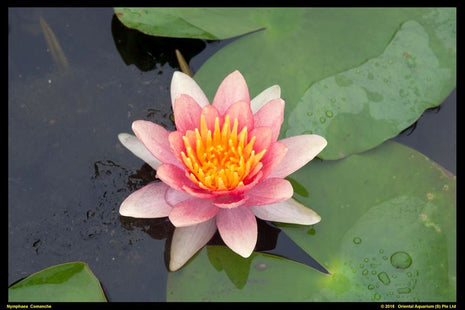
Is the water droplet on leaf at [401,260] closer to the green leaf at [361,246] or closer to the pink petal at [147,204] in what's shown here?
the green leaf at [361,246]

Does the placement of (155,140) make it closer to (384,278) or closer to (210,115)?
(210,115)

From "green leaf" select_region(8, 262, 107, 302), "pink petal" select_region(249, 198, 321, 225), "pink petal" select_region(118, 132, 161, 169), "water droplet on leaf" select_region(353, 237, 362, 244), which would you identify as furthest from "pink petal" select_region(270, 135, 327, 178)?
"green leaf" select_region(8, 262, 107, 302)

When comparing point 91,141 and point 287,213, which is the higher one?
point 91,141

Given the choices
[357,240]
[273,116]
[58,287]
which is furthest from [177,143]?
[357,240]

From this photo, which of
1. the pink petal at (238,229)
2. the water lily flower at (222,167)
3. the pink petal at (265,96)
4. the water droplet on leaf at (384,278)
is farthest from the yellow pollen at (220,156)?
the water droplet on leaf at (384,278)

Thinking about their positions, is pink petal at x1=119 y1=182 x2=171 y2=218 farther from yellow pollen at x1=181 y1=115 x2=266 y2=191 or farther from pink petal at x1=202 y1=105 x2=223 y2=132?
pink petal at x1=202 y1=105 x2=223 y2=132

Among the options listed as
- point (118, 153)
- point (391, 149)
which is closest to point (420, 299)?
point (391, 149)
